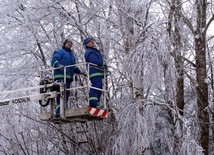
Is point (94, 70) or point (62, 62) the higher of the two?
point (62, 62)

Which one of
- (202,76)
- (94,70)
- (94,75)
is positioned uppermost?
(202,76)

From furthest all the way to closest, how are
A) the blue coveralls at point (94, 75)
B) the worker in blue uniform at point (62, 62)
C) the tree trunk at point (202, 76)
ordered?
the tree trunk at point (202, 76)
the worker in blue uniform at point (62, 62)
the blue coveralls at point (94, 75)

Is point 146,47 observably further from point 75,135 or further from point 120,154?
point 75,135

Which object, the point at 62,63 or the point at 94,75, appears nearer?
the point at 94,75

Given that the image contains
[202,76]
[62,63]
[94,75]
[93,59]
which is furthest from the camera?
[202,76]

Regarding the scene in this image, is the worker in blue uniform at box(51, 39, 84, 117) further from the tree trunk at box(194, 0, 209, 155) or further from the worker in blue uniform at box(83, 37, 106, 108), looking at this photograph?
the tree trunk at box(194, 0, 209, 155)

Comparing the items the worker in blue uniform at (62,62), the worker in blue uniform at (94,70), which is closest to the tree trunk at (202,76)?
the worker in blue uniform at (94,70)

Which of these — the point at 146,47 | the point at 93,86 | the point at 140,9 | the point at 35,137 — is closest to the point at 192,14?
the point at 140,9

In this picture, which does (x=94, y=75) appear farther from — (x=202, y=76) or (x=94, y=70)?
(x=202, y=76)

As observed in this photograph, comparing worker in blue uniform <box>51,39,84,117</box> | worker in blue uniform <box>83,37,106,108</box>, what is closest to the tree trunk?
worker in blue uniform <box>83,37,106,108</box>

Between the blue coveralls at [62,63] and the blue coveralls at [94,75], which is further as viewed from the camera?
the blue coveralls at [62,63]

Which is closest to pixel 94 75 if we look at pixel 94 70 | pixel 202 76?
pixel 94 70

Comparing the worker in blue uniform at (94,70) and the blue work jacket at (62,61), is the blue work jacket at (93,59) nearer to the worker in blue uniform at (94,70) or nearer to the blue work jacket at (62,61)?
the worker in blue uniform at (94,70)

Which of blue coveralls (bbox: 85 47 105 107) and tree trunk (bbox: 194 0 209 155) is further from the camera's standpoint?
tree trunk (bbox: 194 0 209 155)
